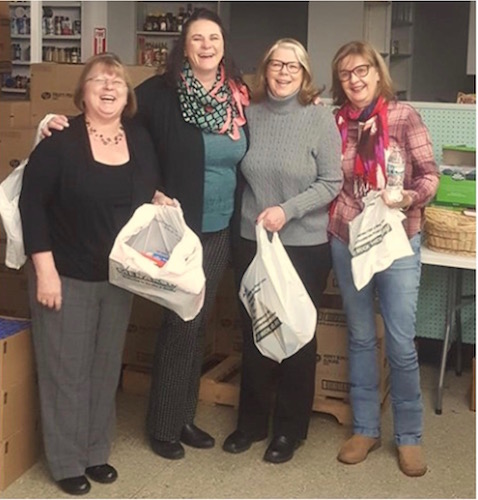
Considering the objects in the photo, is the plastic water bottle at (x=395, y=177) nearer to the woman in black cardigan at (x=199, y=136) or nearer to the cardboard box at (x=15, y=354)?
the woman in black cardigan at (x=199, y=136)

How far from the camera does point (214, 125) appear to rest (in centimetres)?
267

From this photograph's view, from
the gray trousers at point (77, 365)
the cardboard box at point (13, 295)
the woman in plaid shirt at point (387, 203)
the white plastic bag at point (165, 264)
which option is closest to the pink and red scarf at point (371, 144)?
the woman in plaid shirt at point (387, 203)

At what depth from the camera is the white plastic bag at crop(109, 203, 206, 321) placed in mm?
2475

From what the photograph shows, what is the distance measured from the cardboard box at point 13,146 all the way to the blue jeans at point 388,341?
1.80 metres

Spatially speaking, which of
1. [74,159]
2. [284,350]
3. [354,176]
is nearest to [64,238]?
[74,159]

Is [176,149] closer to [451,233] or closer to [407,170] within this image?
[407,170]

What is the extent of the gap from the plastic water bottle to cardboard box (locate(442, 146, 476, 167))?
0.88 metres

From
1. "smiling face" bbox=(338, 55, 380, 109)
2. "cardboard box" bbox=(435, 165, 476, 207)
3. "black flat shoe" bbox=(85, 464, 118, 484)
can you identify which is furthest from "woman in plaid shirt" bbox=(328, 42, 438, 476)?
"black flat shoe" bbox=(85, 464, 118, 484)

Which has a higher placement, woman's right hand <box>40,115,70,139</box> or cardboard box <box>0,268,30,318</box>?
woman's right hand <box>40,115,70,139</box>

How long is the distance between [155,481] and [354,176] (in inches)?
47.5

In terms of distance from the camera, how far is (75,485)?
8.71ft

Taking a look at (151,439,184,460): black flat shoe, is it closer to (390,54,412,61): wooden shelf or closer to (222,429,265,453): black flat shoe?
(222,429,265,453): black flat shoe

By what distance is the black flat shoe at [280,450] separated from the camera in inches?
115

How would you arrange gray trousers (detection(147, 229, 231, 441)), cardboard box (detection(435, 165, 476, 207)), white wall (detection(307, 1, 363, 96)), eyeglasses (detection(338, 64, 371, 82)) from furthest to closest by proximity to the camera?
white wall (detection(307, 1, 363, 96)) < cardboard box (detection(435, 165, 476, 207)) < gray trousers (detection(147, 229, 231, 441)) < eyeglasses (detection(338, 64, 371, 82))
